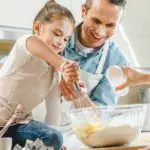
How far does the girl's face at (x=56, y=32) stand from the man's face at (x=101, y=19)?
0.31 metres

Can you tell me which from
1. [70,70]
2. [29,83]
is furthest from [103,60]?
[70,70]

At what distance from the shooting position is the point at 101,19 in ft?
5.15

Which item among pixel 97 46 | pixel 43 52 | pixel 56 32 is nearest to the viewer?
pixel 43 52

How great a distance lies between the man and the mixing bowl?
76 centimetres

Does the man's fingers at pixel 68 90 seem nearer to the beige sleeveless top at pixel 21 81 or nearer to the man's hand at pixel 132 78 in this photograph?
the beige sleeveless top at pixel 21 81

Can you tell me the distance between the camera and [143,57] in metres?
2.27

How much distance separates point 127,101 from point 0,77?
117 cm

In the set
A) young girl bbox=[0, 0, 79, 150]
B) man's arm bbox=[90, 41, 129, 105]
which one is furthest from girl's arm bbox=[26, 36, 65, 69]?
man's arm bbox=[90, 41, 129, 105]

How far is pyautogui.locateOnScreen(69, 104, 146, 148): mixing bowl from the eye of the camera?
828mm

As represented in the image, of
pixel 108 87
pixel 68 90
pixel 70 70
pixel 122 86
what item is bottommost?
pixel 108 87

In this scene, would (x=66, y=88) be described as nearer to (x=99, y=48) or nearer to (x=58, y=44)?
(x=58, y=44)

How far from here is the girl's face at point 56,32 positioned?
1253 mm

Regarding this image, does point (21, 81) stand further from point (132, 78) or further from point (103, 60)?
point (103, 60)

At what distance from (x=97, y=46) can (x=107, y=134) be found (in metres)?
0.93
